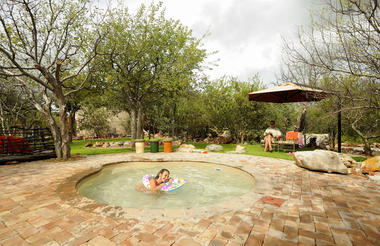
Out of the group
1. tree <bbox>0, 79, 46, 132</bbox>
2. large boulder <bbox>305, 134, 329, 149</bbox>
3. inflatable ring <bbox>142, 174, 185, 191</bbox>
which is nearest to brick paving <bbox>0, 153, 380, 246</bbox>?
inflatable ring <bbox>142, 174, 185, 191</bbox>

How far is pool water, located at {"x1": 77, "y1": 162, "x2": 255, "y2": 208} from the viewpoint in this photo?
479cm

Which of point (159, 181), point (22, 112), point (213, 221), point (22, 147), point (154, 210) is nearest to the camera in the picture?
point (213, 221)

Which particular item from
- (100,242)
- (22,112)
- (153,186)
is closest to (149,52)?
(153,186)

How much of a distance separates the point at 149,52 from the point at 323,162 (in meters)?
9.26

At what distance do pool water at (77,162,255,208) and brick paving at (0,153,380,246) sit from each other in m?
1.16

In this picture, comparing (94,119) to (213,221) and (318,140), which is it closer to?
(318,140)

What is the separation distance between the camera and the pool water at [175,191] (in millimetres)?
4793

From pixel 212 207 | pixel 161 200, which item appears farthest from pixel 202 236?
pixel 161 200

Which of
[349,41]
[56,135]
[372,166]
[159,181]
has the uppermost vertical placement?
[349,41]

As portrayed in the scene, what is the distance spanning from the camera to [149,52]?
33.5ft

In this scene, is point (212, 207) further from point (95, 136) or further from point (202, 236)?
point (95, 136)

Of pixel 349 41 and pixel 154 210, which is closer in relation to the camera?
pixel 154 210

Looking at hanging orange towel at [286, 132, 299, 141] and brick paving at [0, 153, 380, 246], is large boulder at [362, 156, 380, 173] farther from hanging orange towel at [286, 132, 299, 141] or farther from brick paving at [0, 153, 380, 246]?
hanging orange towel at [286, 132, 299, 141]

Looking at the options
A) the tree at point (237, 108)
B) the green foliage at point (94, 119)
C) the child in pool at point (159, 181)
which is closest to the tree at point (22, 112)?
the green foliage at point (94, 119)
